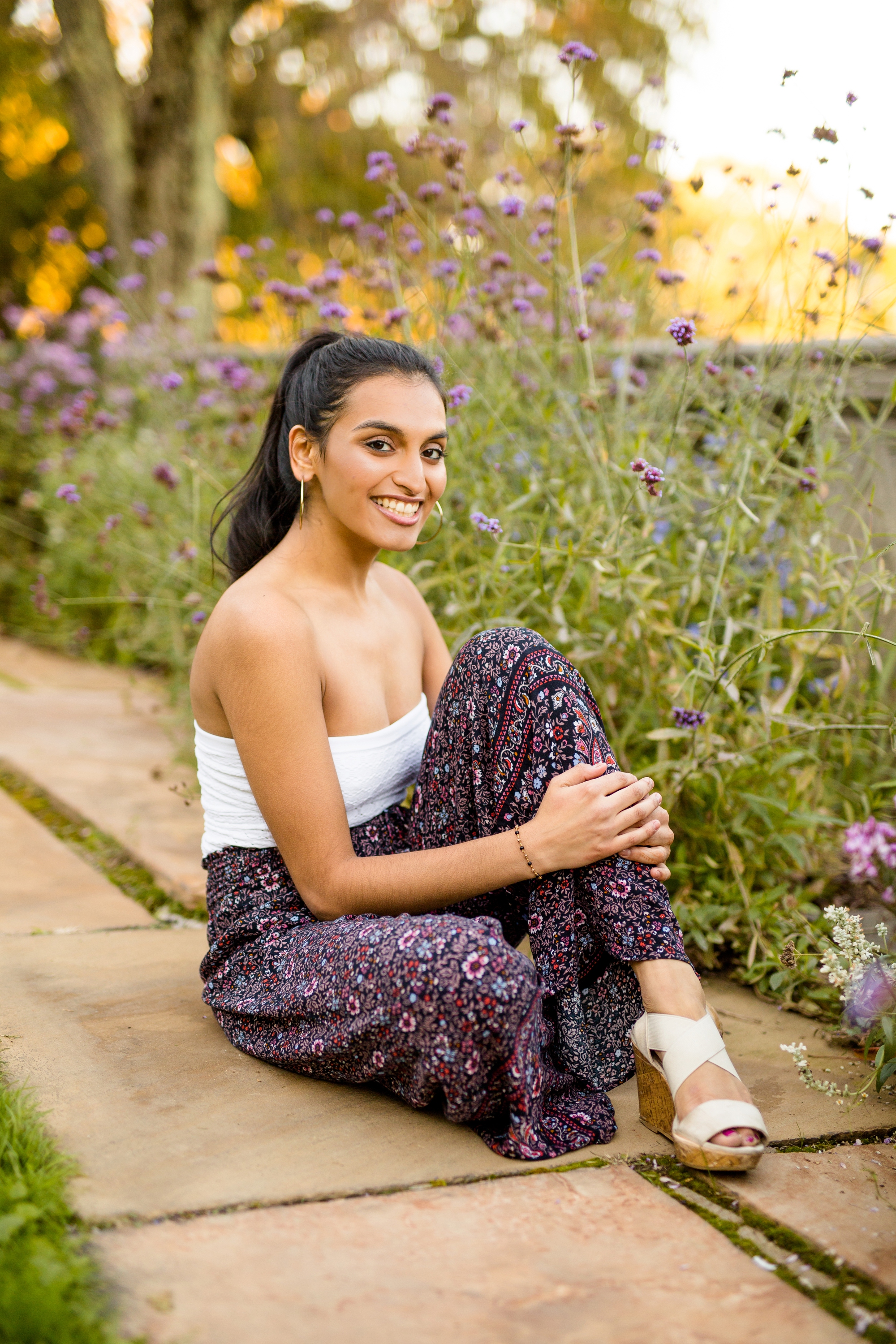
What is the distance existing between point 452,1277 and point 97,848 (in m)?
1.65

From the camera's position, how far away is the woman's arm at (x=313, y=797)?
1609mm

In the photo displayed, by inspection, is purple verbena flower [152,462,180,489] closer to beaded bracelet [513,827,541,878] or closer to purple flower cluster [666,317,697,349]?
purple flower cluster [666,317,697,349]

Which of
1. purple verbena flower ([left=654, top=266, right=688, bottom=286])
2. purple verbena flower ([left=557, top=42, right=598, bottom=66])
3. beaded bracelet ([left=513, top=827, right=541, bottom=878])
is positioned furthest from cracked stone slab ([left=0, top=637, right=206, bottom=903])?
purple verbena flower ([left=557, top=42, right=598, bottom=66])

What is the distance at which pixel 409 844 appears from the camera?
1.92 meters

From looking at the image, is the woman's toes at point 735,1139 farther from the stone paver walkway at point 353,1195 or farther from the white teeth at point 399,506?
the white teeth at point 399,506

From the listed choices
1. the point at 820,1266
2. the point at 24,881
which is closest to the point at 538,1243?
the point at 820,1266

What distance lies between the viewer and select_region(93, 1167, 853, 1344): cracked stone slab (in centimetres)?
111

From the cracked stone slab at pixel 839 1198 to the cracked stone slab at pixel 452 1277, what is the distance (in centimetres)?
11

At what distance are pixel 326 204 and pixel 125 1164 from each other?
12189 millimetres

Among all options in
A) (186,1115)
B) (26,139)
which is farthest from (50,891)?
(26,139)

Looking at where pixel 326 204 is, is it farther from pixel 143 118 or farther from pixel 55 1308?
pixel 55 1308

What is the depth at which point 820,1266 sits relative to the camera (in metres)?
1.27

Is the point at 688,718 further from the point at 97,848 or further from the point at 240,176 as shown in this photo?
the point at 240,176

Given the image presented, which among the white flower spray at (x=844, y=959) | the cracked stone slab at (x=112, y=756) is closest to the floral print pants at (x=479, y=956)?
the white flower spray at (x=844, y=959)
